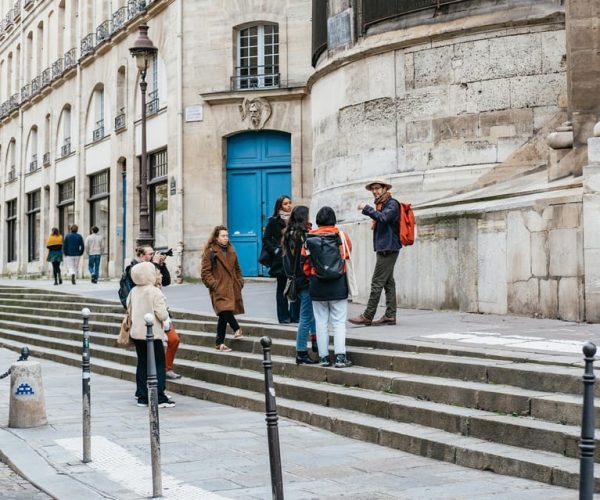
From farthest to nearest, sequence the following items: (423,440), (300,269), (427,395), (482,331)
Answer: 1. (300,269)
2. (482,331)
3. (427,395)
4. (423,440)

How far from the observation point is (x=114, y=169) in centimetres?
3291

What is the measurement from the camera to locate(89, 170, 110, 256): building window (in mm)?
34594

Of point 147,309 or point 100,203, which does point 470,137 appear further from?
point 100,203

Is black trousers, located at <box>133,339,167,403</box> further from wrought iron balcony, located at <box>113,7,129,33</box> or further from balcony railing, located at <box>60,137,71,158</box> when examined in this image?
balcony railing, located at <box>60,137,71,158</box>

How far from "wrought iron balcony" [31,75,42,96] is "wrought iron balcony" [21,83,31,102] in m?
0.65

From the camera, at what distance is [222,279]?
12.8 m

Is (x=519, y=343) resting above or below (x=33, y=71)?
below

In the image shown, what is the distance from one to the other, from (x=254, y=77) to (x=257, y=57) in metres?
0.57

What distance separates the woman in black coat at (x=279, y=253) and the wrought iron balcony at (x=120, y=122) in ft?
65.3

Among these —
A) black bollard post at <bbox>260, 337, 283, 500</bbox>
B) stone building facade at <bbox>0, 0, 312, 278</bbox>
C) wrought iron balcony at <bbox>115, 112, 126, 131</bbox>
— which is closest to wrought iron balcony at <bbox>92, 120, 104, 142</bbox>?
stone building facade at <bbox>0, 0, 312, 278</bbox>

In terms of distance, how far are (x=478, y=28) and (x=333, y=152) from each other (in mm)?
3644

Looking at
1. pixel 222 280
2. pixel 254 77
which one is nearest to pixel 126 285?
pixel 222 280

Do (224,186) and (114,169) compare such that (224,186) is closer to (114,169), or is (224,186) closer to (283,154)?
(283,154)

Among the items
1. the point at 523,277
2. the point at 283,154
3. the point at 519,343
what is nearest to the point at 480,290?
the point at 523,277
